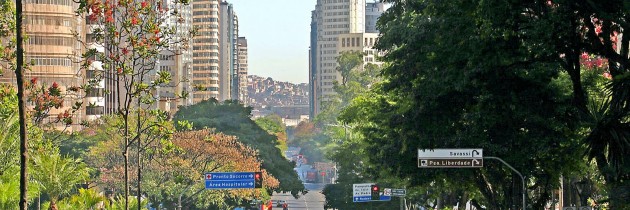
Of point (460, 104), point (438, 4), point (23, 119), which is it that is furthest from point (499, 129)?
point (23, 119)

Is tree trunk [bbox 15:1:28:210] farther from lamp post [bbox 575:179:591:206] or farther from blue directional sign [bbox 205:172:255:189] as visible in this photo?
blue directional sign [bbox 205:172:255:189]

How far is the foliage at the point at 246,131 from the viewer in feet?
380

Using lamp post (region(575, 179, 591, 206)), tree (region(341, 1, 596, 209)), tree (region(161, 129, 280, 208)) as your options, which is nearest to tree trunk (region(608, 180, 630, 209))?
tree (region(341, 1, 596, 209))

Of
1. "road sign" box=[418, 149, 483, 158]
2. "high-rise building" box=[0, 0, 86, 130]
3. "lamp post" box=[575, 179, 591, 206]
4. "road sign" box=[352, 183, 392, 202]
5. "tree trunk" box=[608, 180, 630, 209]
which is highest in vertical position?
"high-rise building" box=[0, 0, 86, 130]

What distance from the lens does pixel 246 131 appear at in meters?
129

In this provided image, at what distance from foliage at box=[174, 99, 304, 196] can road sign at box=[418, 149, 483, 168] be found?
59.9m

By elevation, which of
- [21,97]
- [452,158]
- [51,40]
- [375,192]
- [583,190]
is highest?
[51,40]

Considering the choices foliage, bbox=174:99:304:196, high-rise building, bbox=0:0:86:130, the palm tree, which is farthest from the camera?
foliage, bbox=174:99:304:196

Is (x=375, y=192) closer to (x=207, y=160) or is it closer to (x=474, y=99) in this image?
(x=207, y=160)

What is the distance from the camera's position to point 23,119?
3016 centimetres

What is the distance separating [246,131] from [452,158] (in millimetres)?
82800

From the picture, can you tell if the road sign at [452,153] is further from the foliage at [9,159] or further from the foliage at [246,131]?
the foliage at [246,131]

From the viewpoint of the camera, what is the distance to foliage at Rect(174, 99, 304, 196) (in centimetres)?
11569

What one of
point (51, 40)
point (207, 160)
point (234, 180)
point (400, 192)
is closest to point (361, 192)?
point (207, 160)
